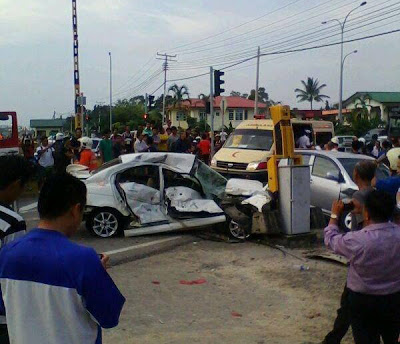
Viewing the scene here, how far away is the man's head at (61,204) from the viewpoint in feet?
8.11

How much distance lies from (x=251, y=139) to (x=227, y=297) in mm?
11115

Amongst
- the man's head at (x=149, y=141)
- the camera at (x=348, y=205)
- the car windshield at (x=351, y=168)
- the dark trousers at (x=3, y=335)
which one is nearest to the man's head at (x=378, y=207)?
the camera at (x=348, y=205)

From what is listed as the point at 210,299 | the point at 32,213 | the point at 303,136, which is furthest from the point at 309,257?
the point at 303,136

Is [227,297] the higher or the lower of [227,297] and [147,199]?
the lower

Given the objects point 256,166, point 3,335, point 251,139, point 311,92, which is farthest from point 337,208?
point 311,92

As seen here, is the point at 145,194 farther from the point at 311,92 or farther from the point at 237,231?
the point at 311,92

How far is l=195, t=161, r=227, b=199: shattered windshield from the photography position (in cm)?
1135

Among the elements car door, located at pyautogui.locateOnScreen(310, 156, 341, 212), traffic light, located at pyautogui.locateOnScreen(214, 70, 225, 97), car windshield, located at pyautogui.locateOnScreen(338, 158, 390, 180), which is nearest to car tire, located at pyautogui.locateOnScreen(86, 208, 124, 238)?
car door, located at pyautogui.locateOnScreen(310, 156, 341, 212)

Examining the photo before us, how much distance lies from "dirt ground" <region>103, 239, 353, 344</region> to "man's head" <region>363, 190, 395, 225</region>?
8.03 feet

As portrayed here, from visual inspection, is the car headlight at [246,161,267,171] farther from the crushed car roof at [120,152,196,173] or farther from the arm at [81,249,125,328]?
the arm at [81,249,125,328]

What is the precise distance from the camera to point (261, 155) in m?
17.0

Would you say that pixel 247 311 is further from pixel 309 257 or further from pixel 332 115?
pixel 332 115

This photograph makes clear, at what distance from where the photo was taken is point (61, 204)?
8.14ft

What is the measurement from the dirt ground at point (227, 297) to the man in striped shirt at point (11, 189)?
9.46ft
